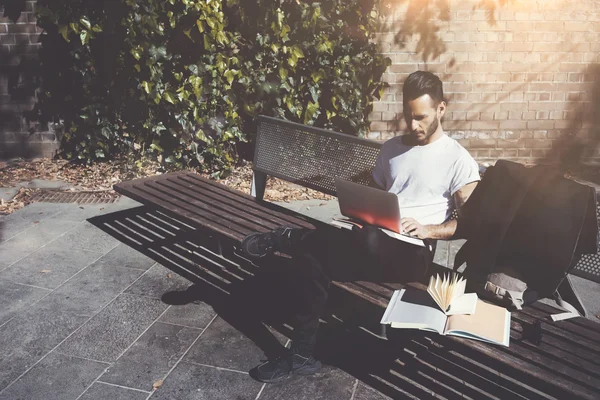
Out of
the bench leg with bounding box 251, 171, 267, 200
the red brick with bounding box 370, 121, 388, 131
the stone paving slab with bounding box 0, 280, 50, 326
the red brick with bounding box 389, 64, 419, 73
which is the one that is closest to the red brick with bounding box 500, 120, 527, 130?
the red brick with bounding box 389, 64, 419, 73

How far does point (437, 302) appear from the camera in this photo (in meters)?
2.54

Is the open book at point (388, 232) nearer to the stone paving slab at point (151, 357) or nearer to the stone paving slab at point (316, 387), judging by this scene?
the stone paving slab at point (316, 387)

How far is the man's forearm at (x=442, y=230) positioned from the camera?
3070 mm

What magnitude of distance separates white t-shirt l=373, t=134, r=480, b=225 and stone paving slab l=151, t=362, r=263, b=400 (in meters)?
1.34

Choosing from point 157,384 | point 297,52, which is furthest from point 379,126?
point 157,384

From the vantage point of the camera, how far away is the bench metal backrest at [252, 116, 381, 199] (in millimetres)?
3916

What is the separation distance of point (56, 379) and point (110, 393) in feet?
1.16

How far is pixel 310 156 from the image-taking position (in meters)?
4.23

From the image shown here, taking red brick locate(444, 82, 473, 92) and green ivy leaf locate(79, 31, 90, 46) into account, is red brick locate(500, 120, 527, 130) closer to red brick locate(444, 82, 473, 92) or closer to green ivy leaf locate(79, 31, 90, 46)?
red brick locate(444, 82, 473, 92)

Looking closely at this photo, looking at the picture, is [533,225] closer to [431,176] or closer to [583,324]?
[583,324]

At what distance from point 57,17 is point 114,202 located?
7.54 feet

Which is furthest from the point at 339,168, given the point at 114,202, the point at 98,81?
the point at 98,81

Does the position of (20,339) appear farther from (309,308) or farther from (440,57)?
(440,57)

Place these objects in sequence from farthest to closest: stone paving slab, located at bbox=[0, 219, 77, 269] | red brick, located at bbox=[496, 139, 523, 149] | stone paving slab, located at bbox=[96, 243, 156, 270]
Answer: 1. red brick, located at bbox=[496, 139, 523, 149]
2. stone paving slab, located at bbox=[0, 219, 77, 269]
3. stone paving slab, located at bbox=[96, 243, 156, 270]
